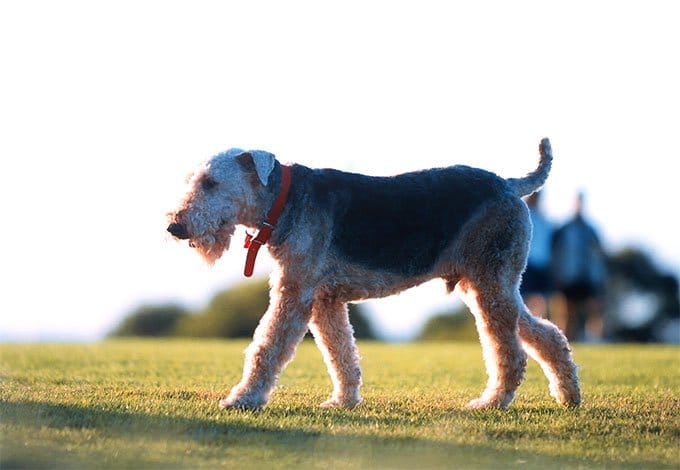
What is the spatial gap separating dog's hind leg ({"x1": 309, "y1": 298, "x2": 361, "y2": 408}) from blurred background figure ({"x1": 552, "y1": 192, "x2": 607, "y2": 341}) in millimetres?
9964

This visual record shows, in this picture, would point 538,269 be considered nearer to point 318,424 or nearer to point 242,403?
point 242,403

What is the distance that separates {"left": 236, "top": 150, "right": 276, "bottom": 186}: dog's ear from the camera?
260 inches

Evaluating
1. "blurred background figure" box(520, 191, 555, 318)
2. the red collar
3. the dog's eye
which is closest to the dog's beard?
the red collar

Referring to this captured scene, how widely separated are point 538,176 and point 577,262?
9.27m

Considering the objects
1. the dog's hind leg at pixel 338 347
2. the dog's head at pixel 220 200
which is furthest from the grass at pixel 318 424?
the dog's head at pixel 220 200

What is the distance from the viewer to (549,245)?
52.7ft

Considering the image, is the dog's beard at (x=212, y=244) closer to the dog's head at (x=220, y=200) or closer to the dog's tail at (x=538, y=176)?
the dog's head at (x=220, y=200)

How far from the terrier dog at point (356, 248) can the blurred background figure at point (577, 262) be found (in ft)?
30.4

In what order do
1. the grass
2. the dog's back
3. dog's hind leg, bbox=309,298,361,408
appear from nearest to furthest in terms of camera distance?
1. the grass
2. the dog's back
3. dog's hind leg, bbox=309,298,361,408

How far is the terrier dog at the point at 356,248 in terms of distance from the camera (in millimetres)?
6617

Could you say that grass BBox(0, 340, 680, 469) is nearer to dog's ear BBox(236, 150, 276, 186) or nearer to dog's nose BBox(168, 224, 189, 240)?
dog's nose BBox(168, 224, 189, 240)

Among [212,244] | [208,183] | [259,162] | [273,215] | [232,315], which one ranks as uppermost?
[259,162]

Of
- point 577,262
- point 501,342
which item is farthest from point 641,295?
point 501,342

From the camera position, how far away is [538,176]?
7.57 m
